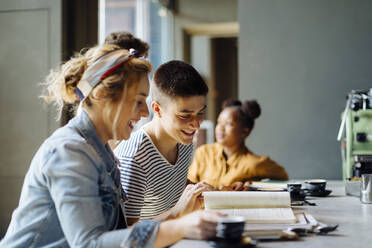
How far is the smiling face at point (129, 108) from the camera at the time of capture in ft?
4.02

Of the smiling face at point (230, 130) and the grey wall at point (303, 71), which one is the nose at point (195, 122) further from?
the grey wall at point (303, 71)

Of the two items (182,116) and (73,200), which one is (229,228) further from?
(182,116)

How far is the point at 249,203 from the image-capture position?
150cm

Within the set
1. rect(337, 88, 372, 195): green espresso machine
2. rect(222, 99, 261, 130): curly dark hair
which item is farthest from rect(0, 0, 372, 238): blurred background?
rect(337, 88, 372, 195): green espresso machine

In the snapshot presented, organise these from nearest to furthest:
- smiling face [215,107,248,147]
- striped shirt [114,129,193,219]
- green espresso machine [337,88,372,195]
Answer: striped shirt [114,129,193,219] → green espresso machine [337,88,372,195] → smiling face [215,107,248,147]

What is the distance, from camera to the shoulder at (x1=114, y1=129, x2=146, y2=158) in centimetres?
164

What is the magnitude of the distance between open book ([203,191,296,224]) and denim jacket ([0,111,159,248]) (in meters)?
0.36

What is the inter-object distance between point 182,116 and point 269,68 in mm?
2216

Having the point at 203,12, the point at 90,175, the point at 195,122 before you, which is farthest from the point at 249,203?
the point at 203,12

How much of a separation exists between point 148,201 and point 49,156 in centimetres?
79

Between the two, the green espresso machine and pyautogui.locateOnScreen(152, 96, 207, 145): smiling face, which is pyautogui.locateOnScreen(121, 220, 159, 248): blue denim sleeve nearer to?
pyautogui.locateOnScreen(152, 96, 207, 145): smiling face

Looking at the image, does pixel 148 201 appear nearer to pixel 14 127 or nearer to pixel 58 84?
pixel 58 84

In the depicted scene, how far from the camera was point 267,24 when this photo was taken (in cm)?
377

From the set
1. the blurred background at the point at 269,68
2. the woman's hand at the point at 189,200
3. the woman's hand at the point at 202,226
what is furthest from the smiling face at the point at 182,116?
the blurred background at the point at 269,68
